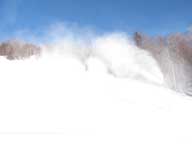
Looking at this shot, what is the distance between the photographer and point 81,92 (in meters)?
2.82

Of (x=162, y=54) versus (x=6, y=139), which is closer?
(x=6, y=139)

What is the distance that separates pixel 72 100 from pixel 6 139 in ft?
3.60

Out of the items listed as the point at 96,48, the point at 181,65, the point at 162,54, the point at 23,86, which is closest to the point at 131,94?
the point at 23,86

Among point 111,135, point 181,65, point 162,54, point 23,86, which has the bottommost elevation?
point 111,135

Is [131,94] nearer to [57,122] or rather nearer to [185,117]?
[185,117]

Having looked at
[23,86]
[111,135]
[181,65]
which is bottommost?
[111,135]

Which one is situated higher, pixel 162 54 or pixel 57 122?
pixel 162 54

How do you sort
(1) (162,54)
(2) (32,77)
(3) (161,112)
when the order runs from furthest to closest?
(1) (162,54), (2) (32,77), (3) (161,112)

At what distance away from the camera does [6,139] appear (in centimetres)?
152

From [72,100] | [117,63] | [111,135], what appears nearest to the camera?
[111,135]

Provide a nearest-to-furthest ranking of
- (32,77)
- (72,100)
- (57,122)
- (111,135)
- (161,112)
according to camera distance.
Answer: (111,135), (57,122), (161,112), (72,100), (32,77)

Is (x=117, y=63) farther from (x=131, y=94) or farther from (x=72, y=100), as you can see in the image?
(x=72, y=100)

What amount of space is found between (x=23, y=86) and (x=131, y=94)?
1.85 meters

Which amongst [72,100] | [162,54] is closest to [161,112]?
[72,100]
